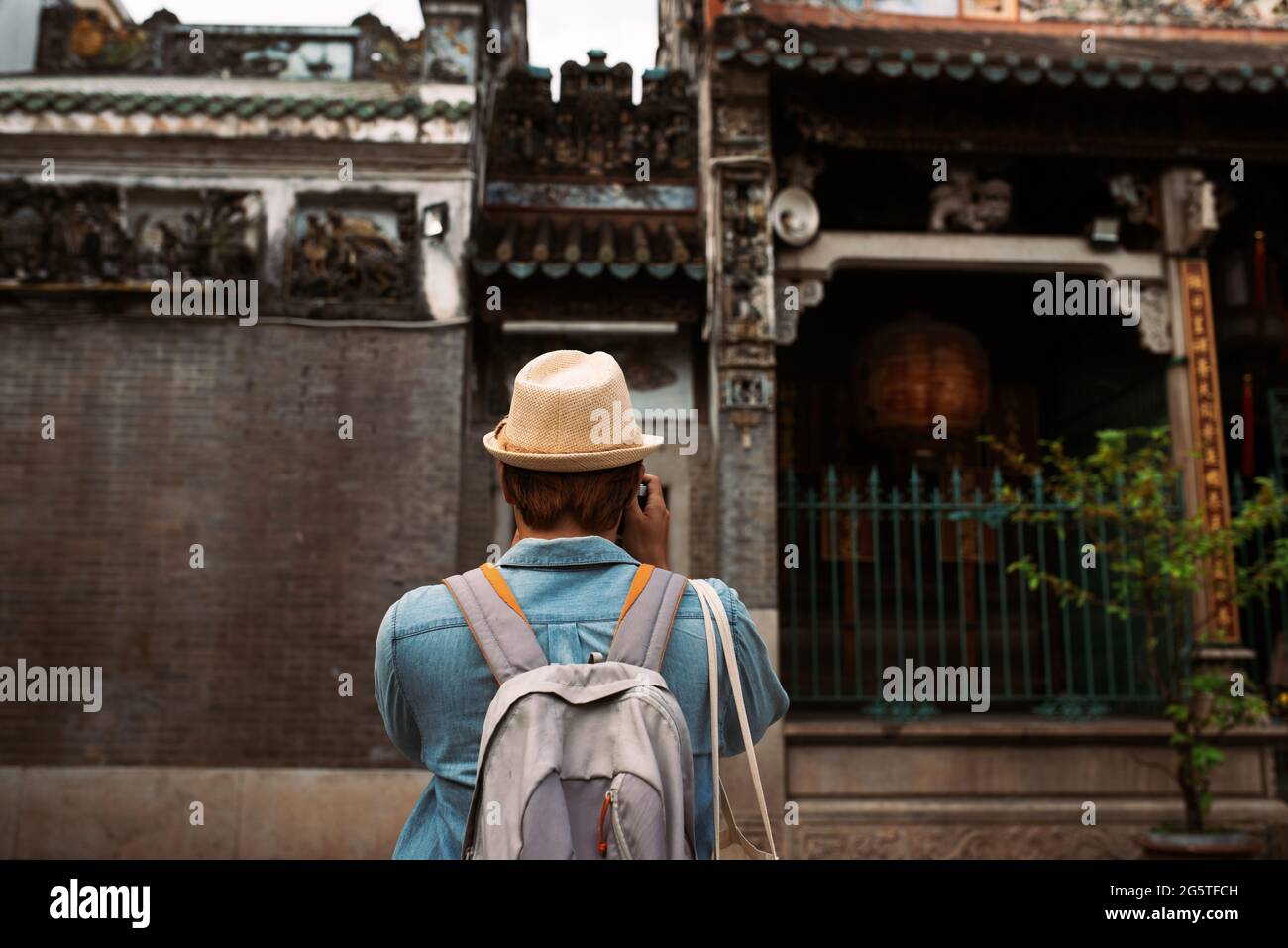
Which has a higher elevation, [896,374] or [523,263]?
[523,263]

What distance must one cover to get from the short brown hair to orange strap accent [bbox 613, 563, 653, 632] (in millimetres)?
139

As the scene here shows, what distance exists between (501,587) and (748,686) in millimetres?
488

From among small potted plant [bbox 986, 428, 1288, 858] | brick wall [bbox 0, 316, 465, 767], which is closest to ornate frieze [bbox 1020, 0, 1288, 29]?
small potted plant [bbox 986, 428, 1288, 858]

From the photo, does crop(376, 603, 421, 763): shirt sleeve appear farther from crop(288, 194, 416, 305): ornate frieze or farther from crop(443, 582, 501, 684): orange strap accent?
crop(288, 194, 416, 305): ornate frieze

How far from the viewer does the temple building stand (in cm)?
670

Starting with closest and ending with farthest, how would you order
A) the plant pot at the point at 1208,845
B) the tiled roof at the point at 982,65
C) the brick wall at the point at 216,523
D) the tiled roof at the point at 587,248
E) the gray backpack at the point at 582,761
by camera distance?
the gray backpack at the point at 582,761
the plant pot at the point at 1208,845
the brick wall at the point at 216,523
the tiled roof at the point at 982,65
the tiled roof at the point at 587,248

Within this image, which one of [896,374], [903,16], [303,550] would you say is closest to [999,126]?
[903,16]

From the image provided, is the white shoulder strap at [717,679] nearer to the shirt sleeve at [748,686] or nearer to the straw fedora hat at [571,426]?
the shirt sleeve at [748,686]

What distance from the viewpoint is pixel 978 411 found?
26.1 feet

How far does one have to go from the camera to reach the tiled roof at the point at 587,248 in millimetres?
7098

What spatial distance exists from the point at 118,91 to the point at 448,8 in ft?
8.49

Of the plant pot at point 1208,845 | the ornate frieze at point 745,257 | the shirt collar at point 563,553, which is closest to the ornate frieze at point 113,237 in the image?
the ornate frieze at point 745,257

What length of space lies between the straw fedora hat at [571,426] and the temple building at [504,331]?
16.7 feet
